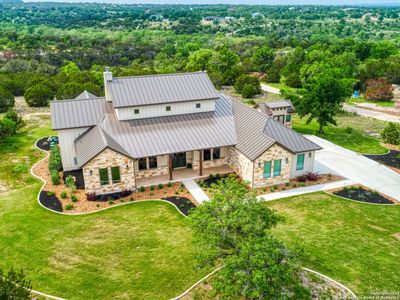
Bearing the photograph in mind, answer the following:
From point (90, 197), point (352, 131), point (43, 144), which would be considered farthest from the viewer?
point (352, 131)

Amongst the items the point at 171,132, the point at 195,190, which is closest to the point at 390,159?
the point at 195,190

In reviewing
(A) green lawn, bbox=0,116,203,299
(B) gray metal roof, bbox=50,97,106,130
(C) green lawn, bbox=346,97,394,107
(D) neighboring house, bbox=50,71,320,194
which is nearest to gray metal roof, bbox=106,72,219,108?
(D) neighboring house, bbox=50,71,320,194

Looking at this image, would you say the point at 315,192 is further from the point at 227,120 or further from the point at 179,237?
the point at 179,237

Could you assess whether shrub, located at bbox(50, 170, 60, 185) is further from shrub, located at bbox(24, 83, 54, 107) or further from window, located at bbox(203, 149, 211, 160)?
shrub, located at bbox(24, 83, 54, 107)

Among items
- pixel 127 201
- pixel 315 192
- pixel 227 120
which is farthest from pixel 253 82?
pixel 127 201

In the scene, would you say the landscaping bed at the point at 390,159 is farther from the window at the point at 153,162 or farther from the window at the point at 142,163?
the window at the point at 142,163

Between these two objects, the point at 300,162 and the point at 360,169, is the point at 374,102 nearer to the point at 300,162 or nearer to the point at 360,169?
the point at 360,169
